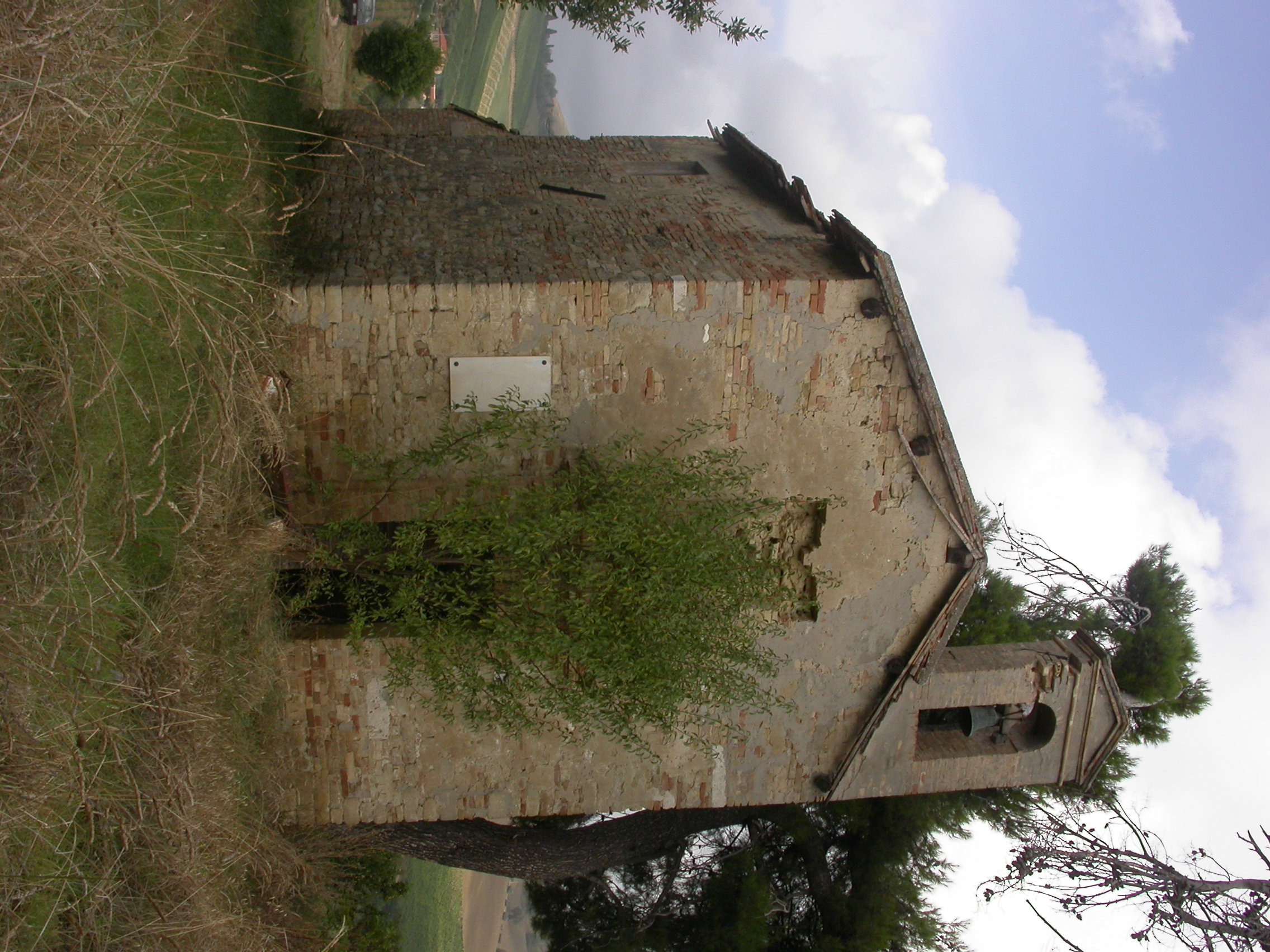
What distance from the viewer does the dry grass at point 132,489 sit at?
457cm

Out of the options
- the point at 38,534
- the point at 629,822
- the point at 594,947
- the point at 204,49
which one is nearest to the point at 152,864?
the point at 38,534

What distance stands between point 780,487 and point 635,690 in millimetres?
2378

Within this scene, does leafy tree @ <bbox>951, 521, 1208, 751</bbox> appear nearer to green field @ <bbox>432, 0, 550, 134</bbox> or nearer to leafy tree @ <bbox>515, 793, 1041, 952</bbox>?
leafy tree @ <bbox>515, 793, 1041, 952</bbox>

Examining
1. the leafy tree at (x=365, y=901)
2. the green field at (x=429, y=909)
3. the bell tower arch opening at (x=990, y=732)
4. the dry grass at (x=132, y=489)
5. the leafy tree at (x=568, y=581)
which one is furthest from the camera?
the green field at (x=429, y=909)

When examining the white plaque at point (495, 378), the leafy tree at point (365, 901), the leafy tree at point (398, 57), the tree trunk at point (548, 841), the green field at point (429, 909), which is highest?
the leafy tree at point (398, 57)

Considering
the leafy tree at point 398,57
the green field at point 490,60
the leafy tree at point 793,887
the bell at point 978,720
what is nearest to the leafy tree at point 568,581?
the bell at point 978,720

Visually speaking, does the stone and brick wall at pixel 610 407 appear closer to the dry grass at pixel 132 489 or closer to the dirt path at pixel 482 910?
the dry grass at pixel 132 489

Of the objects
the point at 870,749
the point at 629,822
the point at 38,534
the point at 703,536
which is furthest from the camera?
the point at 629,822

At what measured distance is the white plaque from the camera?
7.49m

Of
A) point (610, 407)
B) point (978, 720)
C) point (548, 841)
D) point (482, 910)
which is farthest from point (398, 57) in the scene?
point (482, 910)

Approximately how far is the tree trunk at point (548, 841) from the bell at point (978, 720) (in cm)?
291

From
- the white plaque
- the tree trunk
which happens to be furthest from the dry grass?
the tree trunk

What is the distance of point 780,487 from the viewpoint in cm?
797

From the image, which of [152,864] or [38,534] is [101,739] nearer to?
[152,864]
